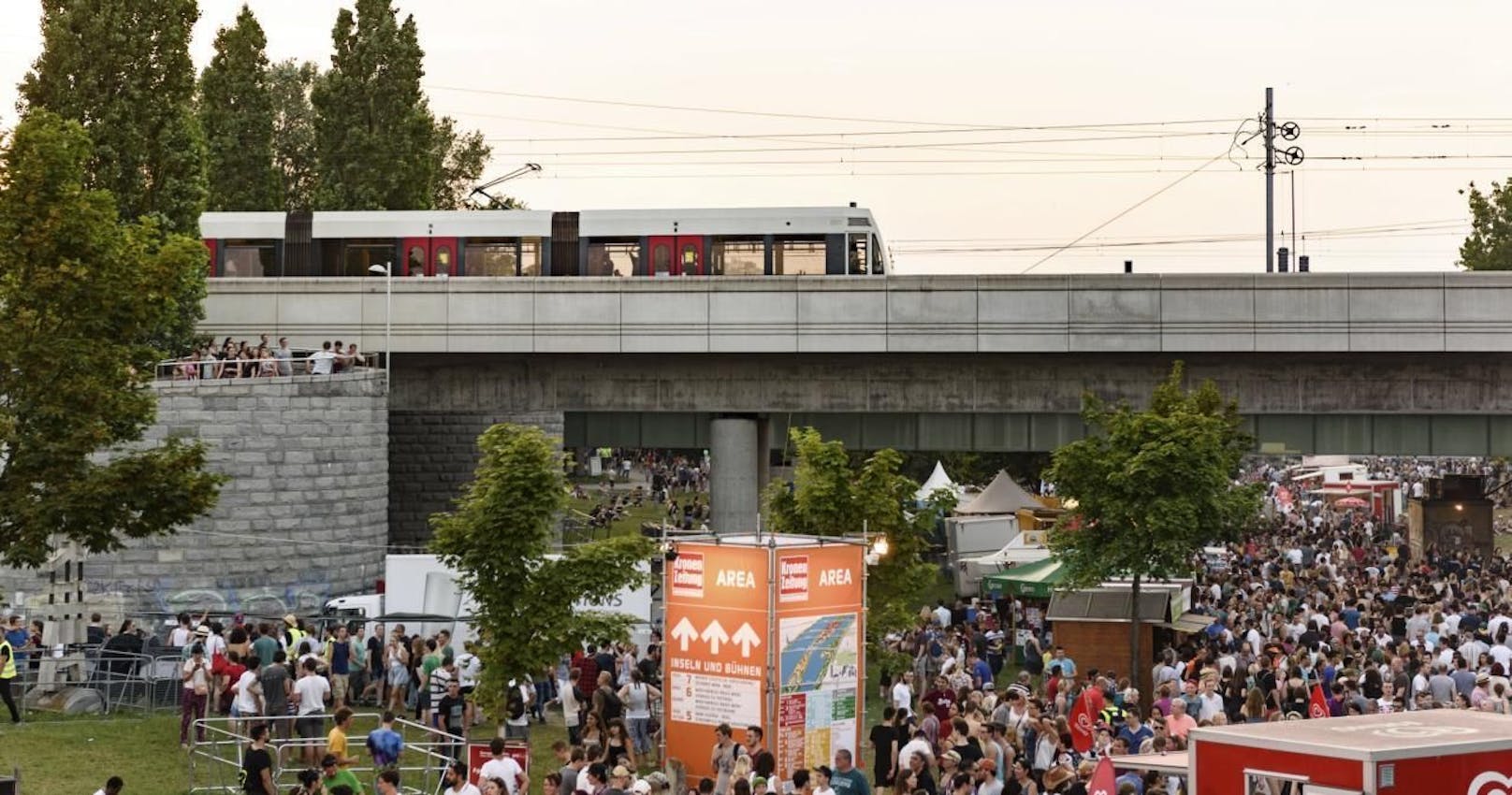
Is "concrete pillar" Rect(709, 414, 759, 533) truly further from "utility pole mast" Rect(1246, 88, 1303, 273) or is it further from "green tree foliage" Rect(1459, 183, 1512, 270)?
"green tree foliage" Rect(1459, 183, 1512, 270)

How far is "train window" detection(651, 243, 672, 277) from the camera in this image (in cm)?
4238

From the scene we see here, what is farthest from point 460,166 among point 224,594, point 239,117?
point 224,594

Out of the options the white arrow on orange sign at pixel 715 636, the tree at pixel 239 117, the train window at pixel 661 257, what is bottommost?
the white arrow on orange sign at pixel 715 636

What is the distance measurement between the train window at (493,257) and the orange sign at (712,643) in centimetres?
2419

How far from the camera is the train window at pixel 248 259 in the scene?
45.1 meters

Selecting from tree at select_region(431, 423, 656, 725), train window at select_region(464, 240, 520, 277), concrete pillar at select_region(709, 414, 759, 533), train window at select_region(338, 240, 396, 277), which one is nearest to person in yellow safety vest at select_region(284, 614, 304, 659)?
tree at select_region(431, 423, 656, 725)

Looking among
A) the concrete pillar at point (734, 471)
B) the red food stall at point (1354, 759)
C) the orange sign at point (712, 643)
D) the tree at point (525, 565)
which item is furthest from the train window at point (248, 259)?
the red food stall at point (1354, 759)

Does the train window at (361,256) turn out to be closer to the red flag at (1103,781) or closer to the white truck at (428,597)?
the white truck at (428,597)

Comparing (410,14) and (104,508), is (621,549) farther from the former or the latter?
(410,14)

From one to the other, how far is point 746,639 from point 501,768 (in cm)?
425

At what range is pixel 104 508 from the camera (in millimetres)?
22562

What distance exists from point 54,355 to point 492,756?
29.5 feet

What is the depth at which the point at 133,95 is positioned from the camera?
3925 cm

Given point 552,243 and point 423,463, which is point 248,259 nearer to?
point 552,243
